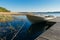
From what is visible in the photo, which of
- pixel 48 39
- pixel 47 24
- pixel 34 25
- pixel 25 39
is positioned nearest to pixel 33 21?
pixel 34 25

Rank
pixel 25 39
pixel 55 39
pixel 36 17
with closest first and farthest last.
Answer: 1. pixel 55 39
2. pixel 25 39
3. pixel 36 17

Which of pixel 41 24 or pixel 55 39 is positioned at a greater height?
pixel 55 39

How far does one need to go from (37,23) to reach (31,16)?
6.49 ft

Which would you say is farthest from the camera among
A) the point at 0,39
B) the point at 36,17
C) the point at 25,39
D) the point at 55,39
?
the point at 36,17

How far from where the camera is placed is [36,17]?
75.2 feet

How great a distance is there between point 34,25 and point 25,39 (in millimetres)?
10539

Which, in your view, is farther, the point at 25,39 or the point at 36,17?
the point at 36,17

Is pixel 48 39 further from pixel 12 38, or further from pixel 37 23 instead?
pixel 37 23

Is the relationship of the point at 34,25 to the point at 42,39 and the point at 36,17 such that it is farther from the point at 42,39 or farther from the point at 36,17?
the point at 42,39

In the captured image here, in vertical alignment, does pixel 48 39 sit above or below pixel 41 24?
above

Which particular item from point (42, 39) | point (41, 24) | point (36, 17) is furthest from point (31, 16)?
point (42, 39)

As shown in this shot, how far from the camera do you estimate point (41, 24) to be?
24062 millimetres

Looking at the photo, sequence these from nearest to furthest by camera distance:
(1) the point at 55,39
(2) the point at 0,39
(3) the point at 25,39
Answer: (1) the point at 55,39 → (2) the point at 0,39 → (3) the point at 25,39

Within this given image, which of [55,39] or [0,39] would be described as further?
[0,39]
